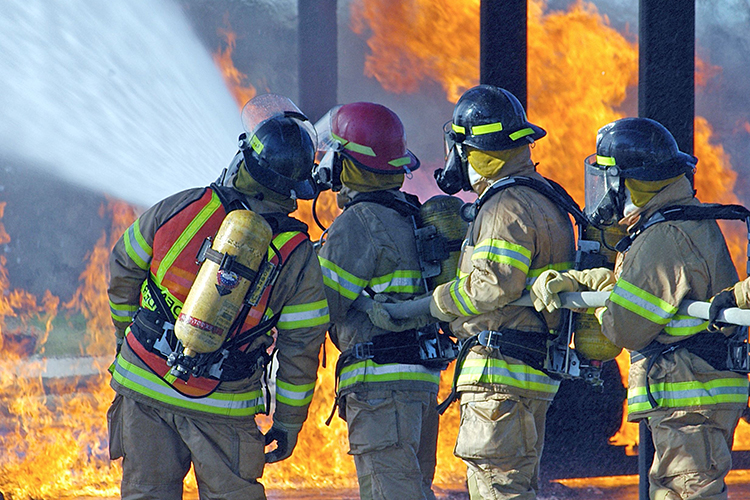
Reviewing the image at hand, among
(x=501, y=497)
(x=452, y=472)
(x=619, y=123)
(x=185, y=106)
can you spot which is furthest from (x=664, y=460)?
(x=185, y=106)

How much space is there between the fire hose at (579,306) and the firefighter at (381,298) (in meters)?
0.13

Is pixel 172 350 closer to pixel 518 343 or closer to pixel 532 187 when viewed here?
pixel 518 343

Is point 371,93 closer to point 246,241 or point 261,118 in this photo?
point 261,118

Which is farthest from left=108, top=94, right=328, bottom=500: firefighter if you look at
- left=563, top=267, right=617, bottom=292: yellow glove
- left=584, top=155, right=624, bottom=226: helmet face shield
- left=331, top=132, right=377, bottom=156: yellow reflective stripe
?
left=584, top=155, right=624, bottom=226: helmet face shield

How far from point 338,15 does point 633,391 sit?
173 inches

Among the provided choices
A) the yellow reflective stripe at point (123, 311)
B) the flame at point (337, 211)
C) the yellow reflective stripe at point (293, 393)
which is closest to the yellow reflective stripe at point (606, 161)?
the yellow reflective stripe at point (293, 393)

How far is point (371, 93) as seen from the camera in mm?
6941

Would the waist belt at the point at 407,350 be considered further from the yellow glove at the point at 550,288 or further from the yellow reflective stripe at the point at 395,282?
the yellow glove at the point at 550,288

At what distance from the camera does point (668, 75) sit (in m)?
4.69

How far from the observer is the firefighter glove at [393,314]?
392cm

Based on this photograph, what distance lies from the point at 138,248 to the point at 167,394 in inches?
24.1

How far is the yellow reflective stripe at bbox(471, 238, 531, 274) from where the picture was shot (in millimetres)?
3494

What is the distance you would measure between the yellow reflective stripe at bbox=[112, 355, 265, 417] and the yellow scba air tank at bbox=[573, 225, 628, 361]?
146 cm

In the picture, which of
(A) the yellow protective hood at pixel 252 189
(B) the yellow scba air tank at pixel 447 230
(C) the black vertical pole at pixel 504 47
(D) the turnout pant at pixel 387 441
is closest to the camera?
(A) the yellow protective hood at pixel 252 189
